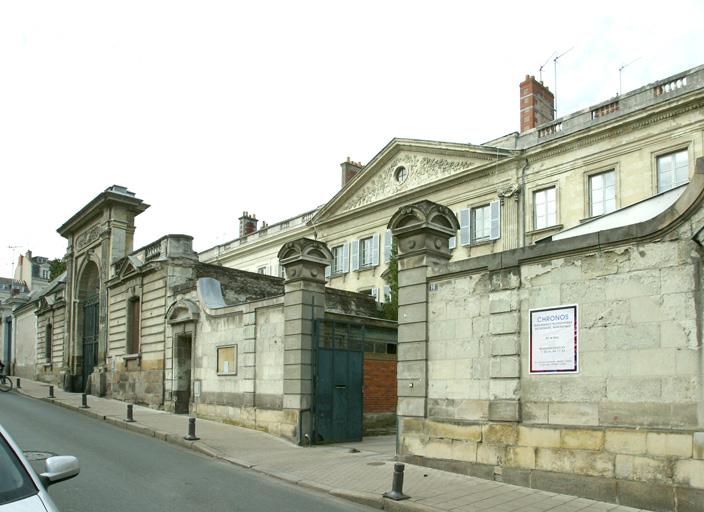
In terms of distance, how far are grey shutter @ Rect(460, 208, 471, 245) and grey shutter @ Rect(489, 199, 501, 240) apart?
1334mm

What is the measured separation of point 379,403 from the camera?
1652 cm

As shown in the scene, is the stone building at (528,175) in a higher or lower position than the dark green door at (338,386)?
higher

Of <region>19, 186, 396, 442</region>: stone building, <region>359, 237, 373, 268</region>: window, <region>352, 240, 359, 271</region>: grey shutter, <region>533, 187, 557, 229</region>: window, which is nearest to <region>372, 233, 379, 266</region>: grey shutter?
<region>359, 237, 373, 268</region>: window

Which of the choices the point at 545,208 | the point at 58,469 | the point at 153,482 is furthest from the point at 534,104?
the point at 58,469

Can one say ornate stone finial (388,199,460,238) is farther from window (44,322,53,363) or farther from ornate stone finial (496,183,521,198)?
window (44,322,53,363)

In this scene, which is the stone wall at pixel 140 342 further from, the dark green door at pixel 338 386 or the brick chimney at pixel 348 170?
the brick chimney at pixel 348 170

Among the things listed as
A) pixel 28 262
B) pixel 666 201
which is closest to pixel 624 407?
pixel 666 201

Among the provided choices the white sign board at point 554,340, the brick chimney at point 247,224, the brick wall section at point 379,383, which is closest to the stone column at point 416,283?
the white sign board at point 554,340

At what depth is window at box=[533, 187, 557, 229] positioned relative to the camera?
24.6 m

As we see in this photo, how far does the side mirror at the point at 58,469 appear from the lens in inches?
172

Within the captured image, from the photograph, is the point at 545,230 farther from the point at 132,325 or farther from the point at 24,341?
the point at 24,341

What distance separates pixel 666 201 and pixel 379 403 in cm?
928

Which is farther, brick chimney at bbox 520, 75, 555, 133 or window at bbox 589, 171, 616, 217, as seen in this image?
brick chimney at bbox 520, 75, 555, 133

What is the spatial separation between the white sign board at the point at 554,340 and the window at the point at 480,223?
17009mm
